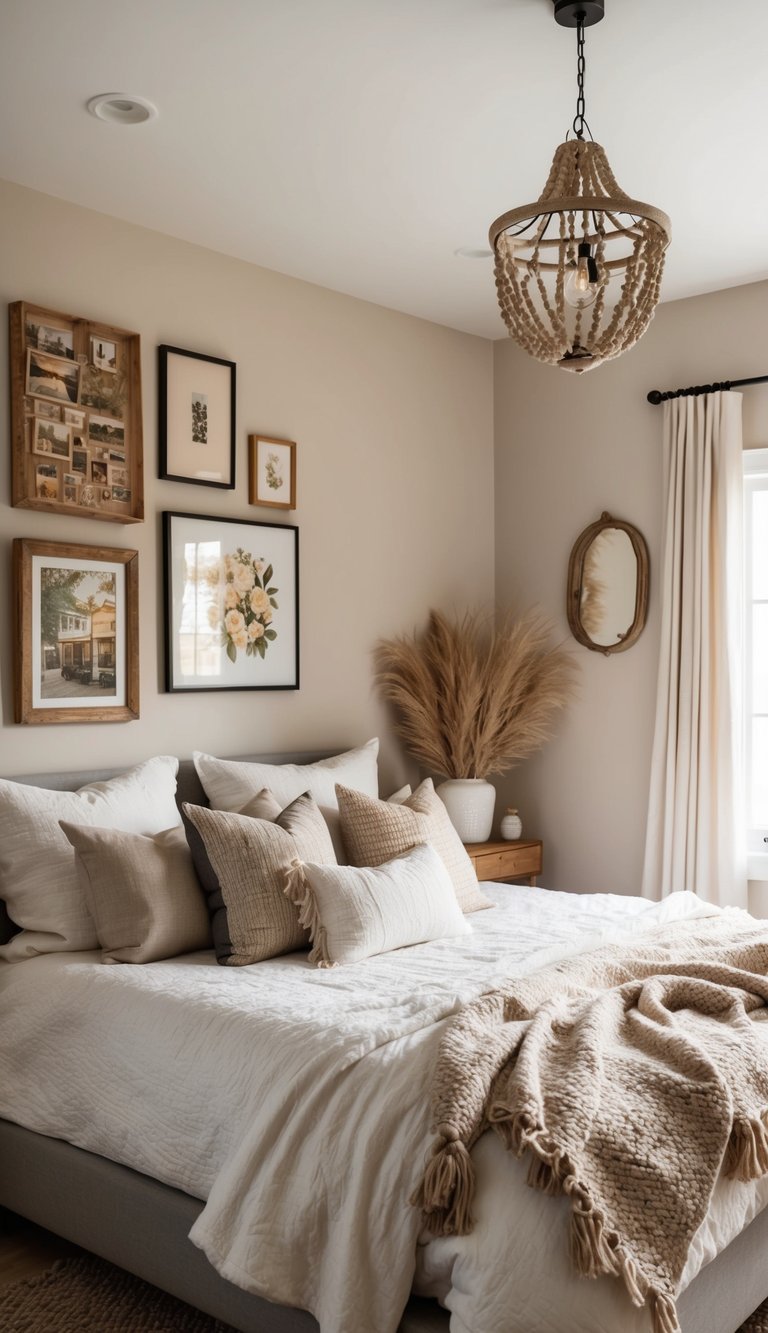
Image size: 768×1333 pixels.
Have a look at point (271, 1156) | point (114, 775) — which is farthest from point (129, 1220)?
point (114, 775)

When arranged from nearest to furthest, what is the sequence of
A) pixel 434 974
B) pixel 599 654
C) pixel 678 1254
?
1. pixel 678 1254
2. pixel 434 974
3. pixel 599 654

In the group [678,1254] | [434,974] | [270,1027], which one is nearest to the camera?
[678,1254]

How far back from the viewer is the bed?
186 cm

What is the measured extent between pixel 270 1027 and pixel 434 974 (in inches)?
21.2

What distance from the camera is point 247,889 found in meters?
2.91

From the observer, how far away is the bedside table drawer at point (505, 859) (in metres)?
4.33

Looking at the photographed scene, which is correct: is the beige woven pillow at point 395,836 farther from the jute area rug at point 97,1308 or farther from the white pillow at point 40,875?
the jute area rug at point 97,1308

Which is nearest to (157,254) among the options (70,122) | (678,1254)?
(70,122)

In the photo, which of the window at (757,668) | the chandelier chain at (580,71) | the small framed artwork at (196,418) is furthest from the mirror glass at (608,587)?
the chandelier chain at (580,71)

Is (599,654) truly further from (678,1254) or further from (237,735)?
(678,1254)

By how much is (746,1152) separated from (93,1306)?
4.73ft

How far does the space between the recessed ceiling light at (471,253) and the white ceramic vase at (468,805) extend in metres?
1.93

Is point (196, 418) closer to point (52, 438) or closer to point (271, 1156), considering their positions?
point (52, 438)

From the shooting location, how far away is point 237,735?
156 inches
